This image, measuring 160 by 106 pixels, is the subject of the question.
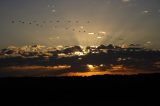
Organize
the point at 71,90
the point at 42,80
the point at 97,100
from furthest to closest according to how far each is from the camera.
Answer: the point at 42,80 → the point at 71,90 → the point at 97,100

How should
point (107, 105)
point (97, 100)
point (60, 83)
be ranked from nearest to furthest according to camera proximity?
1. point (107, 105)
2. point (97, 100)
3. point (60, 83)

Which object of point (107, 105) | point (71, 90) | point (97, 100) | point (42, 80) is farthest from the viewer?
point (42, 80)

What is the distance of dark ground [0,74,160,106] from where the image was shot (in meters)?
72.0

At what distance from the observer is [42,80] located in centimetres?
10625

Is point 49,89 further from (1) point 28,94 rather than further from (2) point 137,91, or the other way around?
(2) point 137,91

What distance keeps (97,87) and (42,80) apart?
22.5m

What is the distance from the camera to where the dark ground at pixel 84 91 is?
72.0 m

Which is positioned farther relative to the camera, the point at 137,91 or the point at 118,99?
the point at 137,91

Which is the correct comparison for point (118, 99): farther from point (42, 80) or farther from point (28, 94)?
point (42, 80)

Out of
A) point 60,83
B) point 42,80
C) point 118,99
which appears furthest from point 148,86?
point 42,80

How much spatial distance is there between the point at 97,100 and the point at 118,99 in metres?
4.39

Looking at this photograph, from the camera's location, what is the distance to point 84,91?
86.0 m

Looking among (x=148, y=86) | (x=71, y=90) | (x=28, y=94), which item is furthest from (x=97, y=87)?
(x=28, y=94)

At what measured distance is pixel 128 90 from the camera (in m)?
83.3
